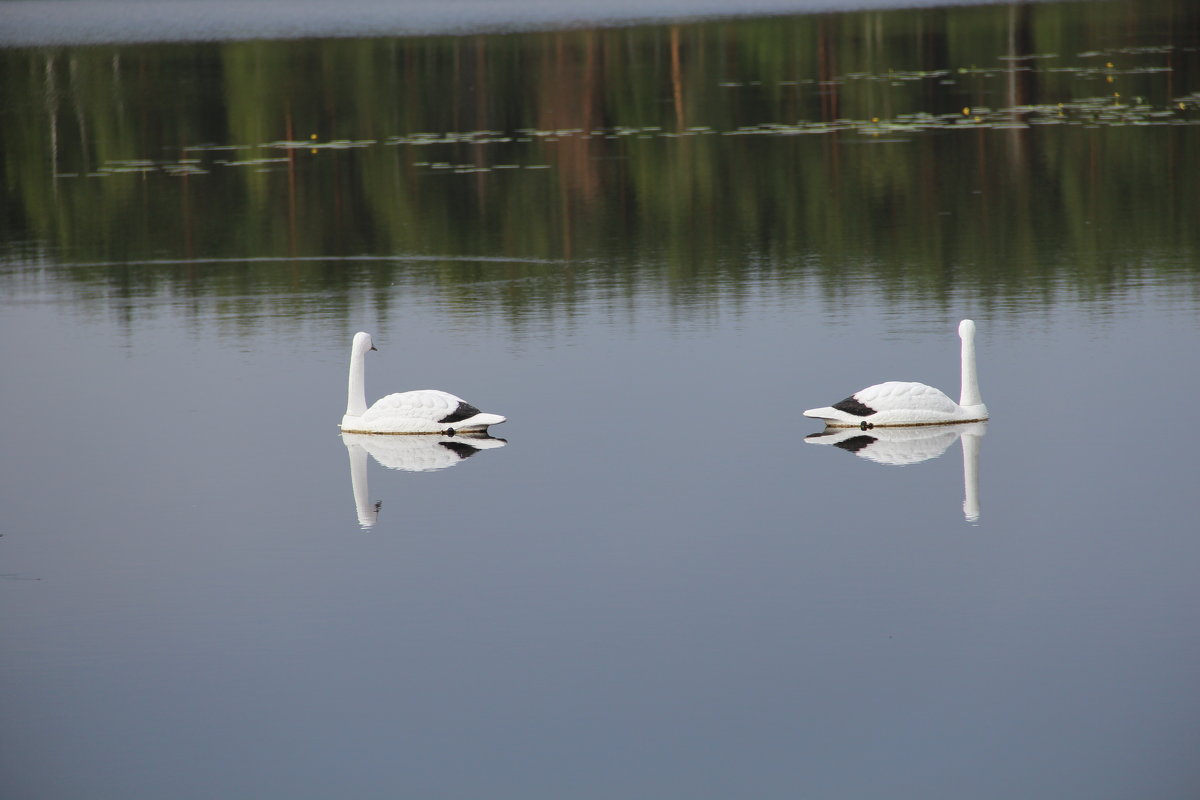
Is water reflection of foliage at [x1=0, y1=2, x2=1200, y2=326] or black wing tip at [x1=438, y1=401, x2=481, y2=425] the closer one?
black wing tip at [x1=438, y1=401, x2=481, y2=425]

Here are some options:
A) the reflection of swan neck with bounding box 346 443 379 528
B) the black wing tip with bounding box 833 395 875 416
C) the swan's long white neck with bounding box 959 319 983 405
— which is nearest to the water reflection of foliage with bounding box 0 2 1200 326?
the swan's long white neck with bounding box 959 319 983 405

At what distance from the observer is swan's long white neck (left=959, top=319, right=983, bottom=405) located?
15.5 meters

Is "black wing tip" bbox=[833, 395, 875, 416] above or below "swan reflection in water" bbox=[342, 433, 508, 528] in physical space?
above

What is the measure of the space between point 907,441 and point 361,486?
168 inches

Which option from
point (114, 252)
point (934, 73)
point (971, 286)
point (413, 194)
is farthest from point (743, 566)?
point (934, 73)

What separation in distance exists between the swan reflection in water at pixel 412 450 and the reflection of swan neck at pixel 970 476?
367cm

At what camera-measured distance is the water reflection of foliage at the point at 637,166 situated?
25.7 metres

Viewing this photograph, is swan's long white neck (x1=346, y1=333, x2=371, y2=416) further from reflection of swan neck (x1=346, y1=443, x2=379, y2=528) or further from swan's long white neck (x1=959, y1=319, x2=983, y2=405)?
swan's long white neck (x1=959, y1=319, x2=983, y2=405)

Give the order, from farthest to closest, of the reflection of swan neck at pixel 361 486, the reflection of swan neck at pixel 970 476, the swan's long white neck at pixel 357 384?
the swan's long white neck at pixel 357 384 → the reflection of swan neck at pixel 361 486 → the reflection of swan neck at pixel 970 476

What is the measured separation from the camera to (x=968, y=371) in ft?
51.0

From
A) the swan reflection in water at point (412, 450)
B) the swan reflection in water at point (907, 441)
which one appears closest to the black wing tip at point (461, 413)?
the swan reflection in water at point (412, 450)

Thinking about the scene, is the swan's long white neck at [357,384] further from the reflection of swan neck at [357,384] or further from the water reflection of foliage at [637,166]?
the water reflection of foliage at [637,166]

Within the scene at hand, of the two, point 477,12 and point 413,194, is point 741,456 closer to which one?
point 413,194

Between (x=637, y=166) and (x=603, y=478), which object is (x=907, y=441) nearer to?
(x=603, y=478)
